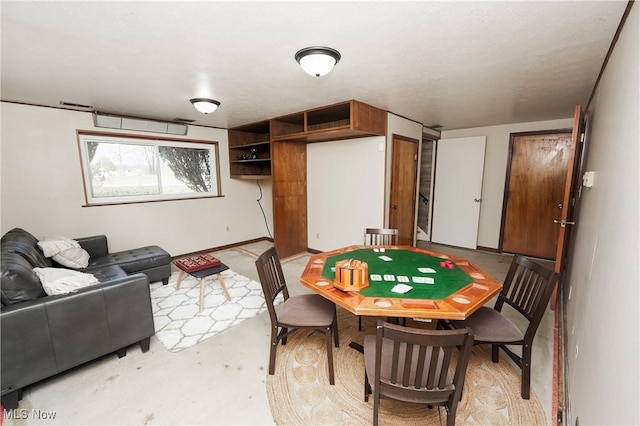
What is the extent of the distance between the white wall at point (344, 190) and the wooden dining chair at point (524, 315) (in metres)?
2.01

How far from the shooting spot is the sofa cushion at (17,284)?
1682 mm

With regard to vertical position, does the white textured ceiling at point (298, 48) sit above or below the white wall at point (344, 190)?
above

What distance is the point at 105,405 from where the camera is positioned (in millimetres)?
1691

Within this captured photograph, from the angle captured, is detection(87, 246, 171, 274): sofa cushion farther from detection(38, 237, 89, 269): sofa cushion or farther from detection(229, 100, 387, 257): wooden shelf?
detection(229, 100, 387, 257): wooden shelf

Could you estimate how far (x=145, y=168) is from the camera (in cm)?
422

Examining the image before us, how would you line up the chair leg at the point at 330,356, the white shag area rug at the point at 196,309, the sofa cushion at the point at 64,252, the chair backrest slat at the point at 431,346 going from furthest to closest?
the sofa cushion at the point at 64,252, the white shag area rug at the point at 196,309, the chair leg at the point at 330,356, the chair backrest slat at the point at 431,346

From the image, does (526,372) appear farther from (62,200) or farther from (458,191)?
(62,200)

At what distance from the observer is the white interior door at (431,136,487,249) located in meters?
4.74

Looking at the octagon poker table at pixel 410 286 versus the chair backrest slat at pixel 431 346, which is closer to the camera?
the chair backrest slat at pixel 431 346

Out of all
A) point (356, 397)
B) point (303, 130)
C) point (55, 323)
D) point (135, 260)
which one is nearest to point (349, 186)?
point (303, 130)

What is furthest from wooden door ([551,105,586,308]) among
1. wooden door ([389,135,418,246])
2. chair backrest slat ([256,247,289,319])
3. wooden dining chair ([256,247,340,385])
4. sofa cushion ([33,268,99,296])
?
sofa cushion ([33,268,99,296])

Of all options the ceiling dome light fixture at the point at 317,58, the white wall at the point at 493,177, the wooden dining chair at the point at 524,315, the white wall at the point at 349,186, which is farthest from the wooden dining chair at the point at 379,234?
the white wall at the point at 493,177

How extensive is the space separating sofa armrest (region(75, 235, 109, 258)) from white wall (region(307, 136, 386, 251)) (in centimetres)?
291

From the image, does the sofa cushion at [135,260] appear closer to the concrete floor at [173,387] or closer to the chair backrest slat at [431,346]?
the concrete floor at [173,387]
